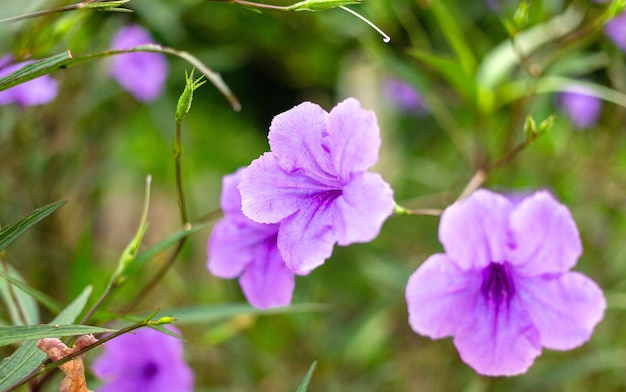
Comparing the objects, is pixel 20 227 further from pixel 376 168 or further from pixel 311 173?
pixel 376 168

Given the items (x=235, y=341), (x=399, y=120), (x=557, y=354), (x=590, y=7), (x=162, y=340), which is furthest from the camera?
(x=399, y=120)

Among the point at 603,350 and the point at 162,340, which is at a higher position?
the point at 162,340

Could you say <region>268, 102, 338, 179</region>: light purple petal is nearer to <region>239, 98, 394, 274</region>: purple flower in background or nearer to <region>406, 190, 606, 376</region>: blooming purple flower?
<region>239, 98, 394, 274</region>: purple flower in background

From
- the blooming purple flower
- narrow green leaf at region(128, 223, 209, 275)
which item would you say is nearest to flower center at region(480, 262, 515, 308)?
the blooming purple flower

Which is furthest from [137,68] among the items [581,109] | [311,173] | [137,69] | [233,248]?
[581,109]

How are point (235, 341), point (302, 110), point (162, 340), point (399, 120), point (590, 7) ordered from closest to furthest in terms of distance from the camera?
point (302, 110) < point (162, 340) < point (590, 7) < point (235, 341) < point (399, 120)

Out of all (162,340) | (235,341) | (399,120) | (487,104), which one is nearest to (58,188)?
(235,341)

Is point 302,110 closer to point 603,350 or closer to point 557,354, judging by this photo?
point 603,350

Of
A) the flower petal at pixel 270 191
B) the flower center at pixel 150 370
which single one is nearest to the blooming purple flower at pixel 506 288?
the flower petal at pixel 270 191

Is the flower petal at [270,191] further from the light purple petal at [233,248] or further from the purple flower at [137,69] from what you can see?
the purple flower at [137,69]
